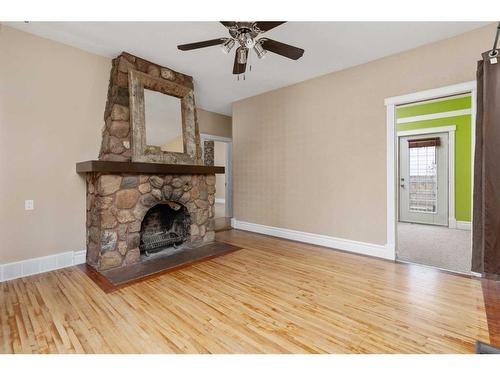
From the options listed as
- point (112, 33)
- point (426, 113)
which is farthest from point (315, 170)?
point (426, 113)

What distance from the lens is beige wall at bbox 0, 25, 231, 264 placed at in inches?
103

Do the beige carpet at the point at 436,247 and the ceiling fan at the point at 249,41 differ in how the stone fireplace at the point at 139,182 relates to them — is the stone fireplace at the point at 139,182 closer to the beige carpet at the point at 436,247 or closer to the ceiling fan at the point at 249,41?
the ceiling fan at the point at 249,41

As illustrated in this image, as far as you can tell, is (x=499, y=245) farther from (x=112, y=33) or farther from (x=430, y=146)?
(x=112, y=33)

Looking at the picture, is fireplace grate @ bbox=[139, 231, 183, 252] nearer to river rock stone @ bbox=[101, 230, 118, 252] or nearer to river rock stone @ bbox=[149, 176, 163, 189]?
river rock stone @ bbox=[101, 230, 118, 252]

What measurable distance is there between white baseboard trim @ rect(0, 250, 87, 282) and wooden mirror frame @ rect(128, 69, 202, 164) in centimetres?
142

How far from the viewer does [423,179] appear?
5.73 metres

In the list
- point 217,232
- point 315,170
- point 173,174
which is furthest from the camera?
point 217,232

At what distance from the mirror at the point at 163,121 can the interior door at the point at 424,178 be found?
5360mm

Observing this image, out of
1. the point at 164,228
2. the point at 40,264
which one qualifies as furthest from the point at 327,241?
the point at 40,264

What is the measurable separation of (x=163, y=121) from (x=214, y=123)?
2341 mm

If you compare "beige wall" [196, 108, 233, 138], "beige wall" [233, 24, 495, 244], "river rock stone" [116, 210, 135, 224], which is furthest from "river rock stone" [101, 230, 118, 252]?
"beige wall" [196, 108, 233, 138]

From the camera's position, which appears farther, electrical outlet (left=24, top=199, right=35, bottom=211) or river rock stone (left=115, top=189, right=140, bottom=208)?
river rock stone (left=115, top=189, right=140, bottom=208)

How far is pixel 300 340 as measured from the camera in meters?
1.63
